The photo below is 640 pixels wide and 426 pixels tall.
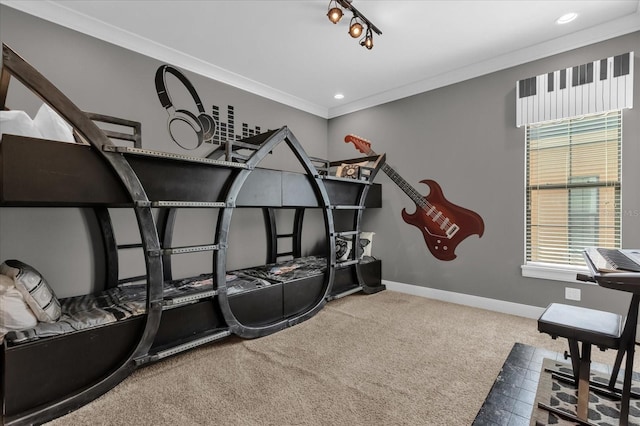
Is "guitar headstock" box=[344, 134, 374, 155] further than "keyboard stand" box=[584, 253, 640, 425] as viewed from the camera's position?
Yes

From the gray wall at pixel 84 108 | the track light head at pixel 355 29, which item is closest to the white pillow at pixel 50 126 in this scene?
the gray wall at pixel 84 108

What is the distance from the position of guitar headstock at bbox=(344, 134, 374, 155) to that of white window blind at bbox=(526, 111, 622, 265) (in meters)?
1.86

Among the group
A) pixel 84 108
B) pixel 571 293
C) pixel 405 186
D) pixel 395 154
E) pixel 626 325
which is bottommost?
pixel 571 293

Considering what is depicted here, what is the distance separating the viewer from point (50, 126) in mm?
1828

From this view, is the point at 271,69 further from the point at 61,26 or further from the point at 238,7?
the point at 61,26

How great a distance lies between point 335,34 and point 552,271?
3.07 metres

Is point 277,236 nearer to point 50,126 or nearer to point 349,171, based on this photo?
point 349,171

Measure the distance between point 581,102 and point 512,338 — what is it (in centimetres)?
224

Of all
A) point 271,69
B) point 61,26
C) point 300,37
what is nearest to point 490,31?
point 300,37

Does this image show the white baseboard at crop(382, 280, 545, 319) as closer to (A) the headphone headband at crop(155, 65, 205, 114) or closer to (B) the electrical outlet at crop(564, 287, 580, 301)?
(B) the electrical outlet at crop(564, 287, 580, 301)

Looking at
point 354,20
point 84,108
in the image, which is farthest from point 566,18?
point 84,108

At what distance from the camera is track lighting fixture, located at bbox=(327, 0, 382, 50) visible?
7.32ft

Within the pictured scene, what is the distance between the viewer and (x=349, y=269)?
3.76 meters

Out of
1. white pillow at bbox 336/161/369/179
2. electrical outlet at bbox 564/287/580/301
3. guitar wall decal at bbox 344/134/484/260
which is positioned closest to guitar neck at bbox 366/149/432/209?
guitar wall decal at bbox 344/134/484/260
